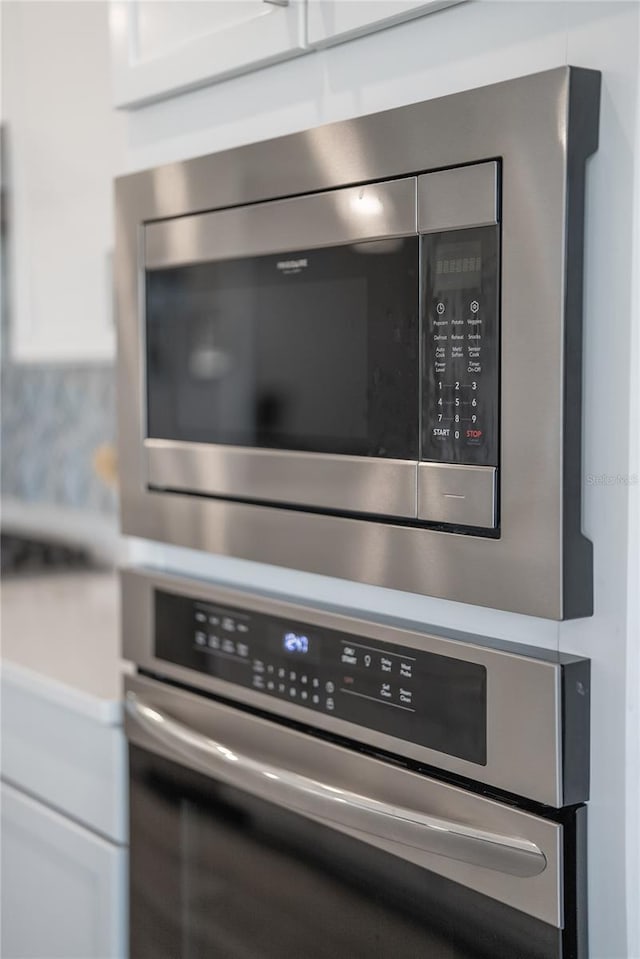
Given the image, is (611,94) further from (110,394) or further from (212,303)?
(110,394)

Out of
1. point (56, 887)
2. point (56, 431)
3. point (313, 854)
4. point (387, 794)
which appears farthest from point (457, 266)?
point (56, 431)

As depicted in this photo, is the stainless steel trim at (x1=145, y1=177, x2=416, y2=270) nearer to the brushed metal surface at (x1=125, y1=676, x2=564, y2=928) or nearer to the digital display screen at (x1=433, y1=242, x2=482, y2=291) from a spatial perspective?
the digital display screen at (x1=433, y1=242, x2=482, y2=291)

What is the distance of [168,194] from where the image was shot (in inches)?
41.3

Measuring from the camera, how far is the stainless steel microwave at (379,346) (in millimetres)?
706

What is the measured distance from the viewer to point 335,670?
0.91 metres

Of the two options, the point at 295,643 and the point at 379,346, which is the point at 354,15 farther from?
the point at 295,643

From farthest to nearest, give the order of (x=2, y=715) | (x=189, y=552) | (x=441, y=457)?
1. (x=2, y=715)
2. (x=189, y=552)
3. (x=441, y=457)

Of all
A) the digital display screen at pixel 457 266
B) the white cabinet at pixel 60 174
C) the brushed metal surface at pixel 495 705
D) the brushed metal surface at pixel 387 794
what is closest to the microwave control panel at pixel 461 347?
the digital display screen at pixel 457 266

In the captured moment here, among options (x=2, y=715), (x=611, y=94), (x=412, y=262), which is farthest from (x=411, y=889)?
(x=2, y=715)

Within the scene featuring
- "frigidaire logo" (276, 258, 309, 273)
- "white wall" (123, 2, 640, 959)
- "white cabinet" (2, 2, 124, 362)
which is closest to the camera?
"white wall" (123, 2, 640, 959)

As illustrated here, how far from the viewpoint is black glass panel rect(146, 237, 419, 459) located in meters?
0.82

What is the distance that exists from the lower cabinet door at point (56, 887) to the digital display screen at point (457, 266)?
820 millimetres

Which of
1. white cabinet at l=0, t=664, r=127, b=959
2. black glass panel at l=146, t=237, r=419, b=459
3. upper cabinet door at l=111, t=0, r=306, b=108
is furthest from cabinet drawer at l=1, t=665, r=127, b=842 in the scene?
upper cabinet door at l=111, t=0, r=306, b=108

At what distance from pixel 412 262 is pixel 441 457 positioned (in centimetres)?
15
